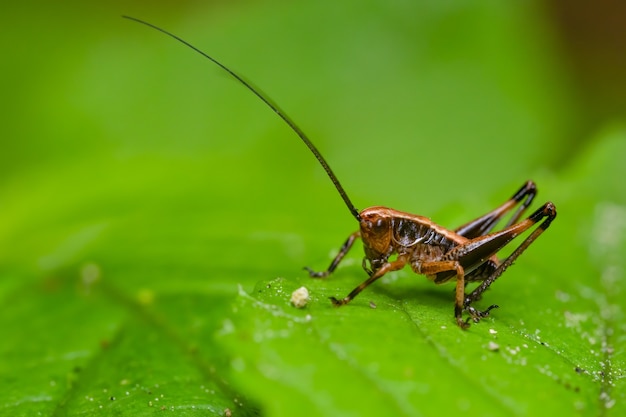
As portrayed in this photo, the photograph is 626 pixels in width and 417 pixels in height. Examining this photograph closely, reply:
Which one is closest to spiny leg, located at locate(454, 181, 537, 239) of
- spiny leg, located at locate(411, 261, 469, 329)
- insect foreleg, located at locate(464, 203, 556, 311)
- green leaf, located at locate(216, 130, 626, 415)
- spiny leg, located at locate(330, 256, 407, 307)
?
green leaf, located at locate(216, 130, 626, 415)

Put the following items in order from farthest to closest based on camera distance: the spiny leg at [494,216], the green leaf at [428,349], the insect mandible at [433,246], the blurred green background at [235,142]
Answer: the blurred green background at [235,142] → the spiny leg at [494,216] → the insect mandible at [433,246] → the green leaf at [428,349]

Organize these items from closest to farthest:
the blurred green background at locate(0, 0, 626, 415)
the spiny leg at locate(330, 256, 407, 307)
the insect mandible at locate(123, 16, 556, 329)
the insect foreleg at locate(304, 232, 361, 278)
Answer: the spiny leg at locate(330, 256, 407, 307) → the insect mandible at locate(123, 16, 556, 329) → the insect foreleg at locate(304, 232, 361, 278) → the blurred green background at locate(0, 0, 626, 415)

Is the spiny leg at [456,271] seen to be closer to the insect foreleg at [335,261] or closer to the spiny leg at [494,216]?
the insect foreleg at [335,261]

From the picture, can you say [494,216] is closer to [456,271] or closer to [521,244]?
[521,244]

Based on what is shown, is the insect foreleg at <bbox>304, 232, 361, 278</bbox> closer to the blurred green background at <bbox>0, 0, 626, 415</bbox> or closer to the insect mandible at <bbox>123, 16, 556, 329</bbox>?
the insect mandible at <bbox>123, 16, 556, 329</bbox>

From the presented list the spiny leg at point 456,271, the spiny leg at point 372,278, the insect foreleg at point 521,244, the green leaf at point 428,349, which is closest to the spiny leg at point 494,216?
the green leaf at point 428,349

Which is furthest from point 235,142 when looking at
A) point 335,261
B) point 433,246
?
point 433,246

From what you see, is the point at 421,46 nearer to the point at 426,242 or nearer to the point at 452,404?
the point at 426,242
